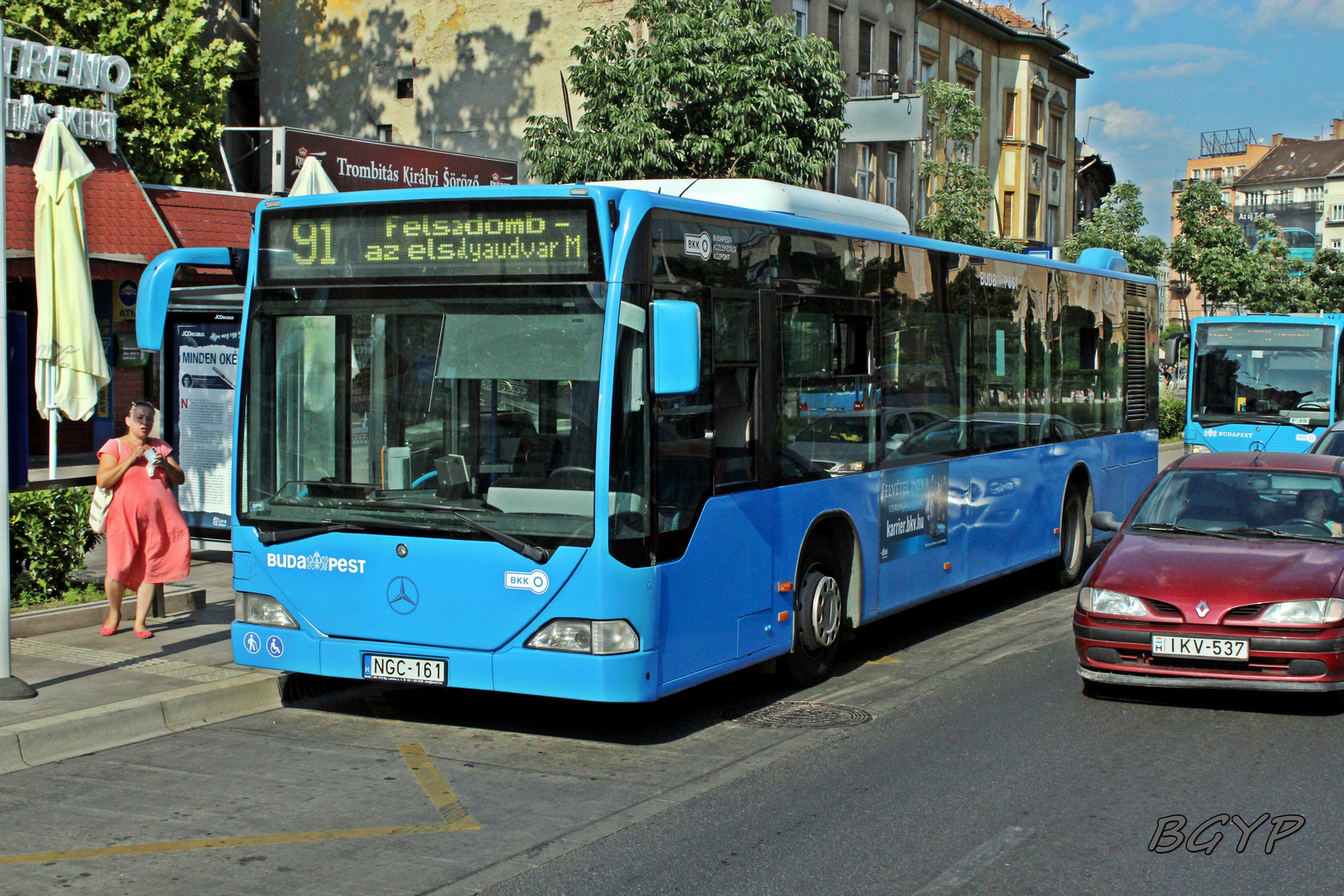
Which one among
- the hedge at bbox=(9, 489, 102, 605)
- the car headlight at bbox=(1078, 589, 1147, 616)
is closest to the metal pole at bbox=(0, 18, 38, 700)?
the hedge at bbox=(9, 489, 102, 605)

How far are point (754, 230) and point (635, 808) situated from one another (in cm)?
347

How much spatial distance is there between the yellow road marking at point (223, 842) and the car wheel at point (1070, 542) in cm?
881

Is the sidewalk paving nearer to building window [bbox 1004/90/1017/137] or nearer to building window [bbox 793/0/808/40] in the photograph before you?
building window [bbox 793/0/808/40]

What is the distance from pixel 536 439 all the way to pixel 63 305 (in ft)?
19.3

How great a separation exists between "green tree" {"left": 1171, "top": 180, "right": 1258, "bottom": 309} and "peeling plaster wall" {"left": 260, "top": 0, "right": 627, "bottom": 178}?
21.5 meters

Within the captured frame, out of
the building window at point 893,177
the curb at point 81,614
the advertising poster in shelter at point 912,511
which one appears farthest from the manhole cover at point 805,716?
the building window at point 893,177

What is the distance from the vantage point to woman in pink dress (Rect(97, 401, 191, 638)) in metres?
9.27

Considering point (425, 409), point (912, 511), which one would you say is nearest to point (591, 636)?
point (425, 409)

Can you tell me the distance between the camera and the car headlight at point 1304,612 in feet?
25.1

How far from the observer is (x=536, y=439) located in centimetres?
694

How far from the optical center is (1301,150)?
140 meters

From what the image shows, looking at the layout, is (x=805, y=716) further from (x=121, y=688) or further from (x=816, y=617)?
(x=121, y=688)

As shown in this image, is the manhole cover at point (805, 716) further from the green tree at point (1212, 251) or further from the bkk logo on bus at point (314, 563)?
the green tree at point (1212, 251)

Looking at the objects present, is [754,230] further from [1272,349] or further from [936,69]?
[936,69]
